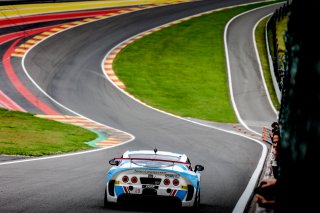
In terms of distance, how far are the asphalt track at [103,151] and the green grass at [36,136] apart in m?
1.74

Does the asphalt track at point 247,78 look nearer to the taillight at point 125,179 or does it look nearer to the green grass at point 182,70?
the green grass at point 182,70

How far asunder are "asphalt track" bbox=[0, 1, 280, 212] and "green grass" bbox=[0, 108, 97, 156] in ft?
5.72

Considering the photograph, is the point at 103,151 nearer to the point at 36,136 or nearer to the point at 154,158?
the point at 36,136

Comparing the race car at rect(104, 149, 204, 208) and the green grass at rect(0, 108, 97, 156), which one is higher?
the race car at rect(104, 149, 204, 208)

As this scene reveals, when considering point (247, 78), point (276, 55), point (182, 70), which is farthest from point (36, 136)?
point (276, 55)

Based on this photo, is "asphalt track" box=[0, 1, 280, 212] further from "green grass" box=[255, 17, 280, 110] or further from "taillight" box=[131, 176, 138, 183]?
"green grass" box=[255, 17, 280, 110]

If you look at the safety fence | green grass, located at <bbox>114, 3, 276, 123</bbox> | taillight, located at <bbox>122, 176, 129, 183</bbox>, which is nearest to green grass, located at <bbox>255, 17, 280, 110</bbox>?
the safety fence

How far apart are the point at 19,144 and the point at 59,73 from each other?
19.0 meters

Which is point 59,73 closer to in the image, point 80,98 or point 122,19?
point 80,98

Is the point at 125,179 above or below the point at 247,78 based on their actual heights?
above

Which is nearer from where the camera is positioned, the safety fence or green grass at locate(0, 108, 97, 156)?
green grass at locate(0, 108, 97, 156)

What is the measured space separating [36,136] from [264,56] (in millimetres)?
26768

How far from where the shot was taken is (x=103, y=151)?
2250 cm

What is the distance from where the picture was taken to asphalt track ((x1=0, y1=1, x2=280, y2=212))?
1220 cm
